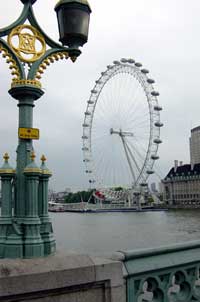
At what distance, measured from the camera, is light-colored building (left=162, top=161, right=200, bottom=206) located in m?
126

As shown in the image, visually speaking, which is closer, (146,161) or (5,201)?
(5,201)

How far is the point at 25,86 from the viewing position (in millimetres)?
3570

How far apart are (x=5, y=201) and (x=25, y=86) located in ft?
3.20

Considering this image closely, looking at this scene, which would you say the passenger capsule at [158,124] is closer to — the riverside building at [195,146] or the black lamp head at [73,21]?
the black lamp head at [73,21]

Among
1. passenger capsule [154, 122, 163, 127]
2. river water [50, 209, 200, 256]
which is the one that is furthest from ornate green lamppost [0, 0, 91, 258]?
passenger capsule [154, 122, 163, 127]

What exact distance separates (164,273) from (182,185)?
5086 inches

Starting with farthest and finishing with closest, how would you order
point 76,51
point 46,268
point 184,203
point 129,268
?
1. point 184,203
2. point 76,51
3. point 129,268
4. point 46,268

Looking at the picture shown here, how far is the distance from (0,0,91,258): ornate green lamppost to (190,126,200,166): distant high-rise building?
140771 mm

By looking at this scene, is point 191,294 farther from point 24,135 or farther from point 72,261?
point 24,135

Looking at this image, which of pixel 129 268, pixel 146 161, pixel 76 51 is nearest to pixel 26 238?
pixel 129 268

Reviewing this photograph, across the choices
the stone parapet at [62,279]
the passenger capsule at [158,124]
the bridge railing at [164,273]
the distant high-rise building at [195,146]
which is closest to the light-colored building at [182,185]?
the distant high-rise building at [195,146]

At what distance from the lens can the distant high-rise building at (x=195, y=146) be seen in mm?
142000

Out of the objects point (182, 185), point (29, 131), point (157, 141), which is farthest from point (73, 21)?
point (182, 185)

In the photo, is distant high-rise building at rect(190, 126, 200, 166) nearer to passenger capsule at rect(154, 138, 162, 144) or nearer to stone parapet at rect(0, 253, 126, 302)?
passenger capsule at rect(154, 138, 162, 144)
